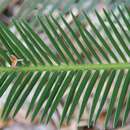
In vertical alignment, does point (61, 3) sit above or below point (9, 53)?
above

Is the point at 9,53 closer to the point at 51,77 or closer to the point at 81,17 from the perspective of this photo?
the point at 51,77

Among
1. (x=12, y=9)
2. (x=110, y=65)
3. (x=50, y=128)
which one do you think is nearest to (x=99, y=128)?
(x=50, y=128)

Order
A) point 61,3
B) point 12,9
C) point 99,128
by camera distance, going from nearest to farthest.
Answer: point 99,128, point 61,3, point 12,9

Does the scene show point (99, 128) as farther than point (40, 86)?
Yes

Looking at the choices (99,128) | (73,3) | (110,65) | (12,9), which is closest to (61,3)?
(73,3)

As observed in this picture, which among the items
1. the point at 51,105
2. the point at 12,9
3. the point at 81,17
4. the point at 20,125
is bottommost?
the point at 51,105

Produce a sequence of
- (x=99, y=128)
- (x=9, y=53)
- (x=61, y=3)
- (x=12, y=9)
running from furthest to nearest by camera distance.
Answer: (x=12, y=9)
(x=61, y=3)
(x=99, y=128)
(x=9, y=53)

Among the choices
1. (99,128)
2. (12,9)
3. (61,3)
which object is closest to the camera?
(99,128)

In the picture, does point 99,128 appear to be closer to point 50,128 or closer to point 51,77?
point 50,128

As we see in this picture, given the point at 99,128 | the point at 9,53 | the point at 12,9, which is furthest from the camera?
the point at 12,9
